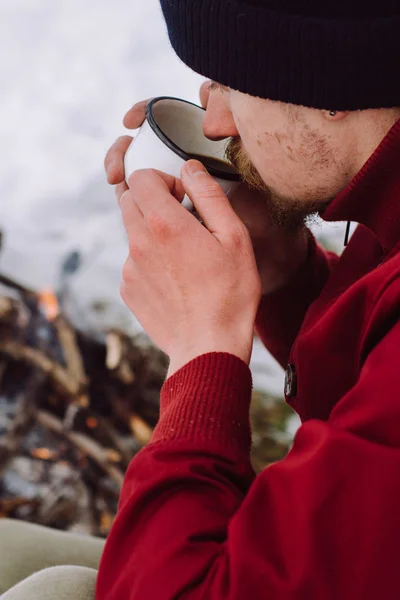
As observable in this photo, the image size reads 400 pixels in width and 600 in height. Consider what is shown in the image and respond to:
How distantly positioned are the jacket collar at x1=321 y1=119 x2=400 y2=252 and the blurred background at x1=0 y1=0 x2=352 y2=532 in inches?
59.4

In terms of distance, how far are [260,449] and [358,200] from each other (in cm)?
142

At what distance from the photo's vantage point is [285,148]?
3.03ft

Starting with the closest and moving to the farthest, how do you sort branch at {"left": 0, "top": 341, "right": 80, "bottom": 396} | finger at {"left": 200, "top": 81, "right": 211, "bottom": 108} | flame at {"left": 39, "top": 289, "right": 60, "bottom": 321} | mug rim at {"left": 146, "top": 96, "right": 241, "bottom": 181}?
mug rim at {"left": 146, "top": 96, "right": 241, "bottom": 181}, finger at {"left": 200, "top": 81, "right": 211, "bottom": 108}, branch at {"left": 0, "top": 341, "right": 80, "bottom": 396}, flame at {"left": 39, "top": 289, "right": 60, "bottom": 321}

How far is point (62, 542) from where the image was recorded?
1.16 meters

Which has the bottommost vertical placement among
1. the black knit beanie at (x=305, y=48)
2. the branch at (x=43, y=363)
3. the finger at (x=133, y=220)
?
the branch at (x=43, y=363)

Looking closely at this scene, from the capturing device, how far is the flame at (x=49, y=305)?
212cm

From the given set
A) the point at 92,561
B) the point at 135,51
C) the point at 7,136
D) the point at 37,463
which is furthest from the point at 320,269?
the point at 7,136

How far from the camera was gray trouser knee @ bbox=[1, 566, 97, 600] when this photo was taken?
0.83m

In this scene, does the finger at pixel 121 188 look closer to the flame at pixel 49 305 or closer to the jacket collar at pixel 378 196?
the jacket collar at pixel 378 196

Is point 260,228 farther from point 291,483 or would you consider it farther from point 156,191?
point 291,483

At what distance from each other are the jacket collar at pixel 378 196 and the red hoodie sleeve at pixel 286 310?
0.34 metres

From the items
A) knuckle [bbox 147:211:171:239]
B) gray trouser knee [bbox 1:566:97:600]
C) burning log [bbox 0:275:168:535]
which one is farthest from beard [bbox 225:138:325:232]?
burning log [bbox 0:275:168:535]

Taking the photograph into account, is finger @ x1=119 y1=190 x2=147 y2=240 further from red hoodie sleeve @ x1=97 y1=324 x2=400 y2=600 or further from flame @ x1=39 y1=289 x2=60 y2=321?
flame @ x1=39 y1=289 x2=60 y2=321

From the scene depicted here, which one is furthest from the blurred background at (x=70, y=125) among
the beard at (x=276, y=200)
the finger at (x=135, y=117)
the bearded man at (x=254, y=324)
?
the bearded man at (x=254, y=324)
